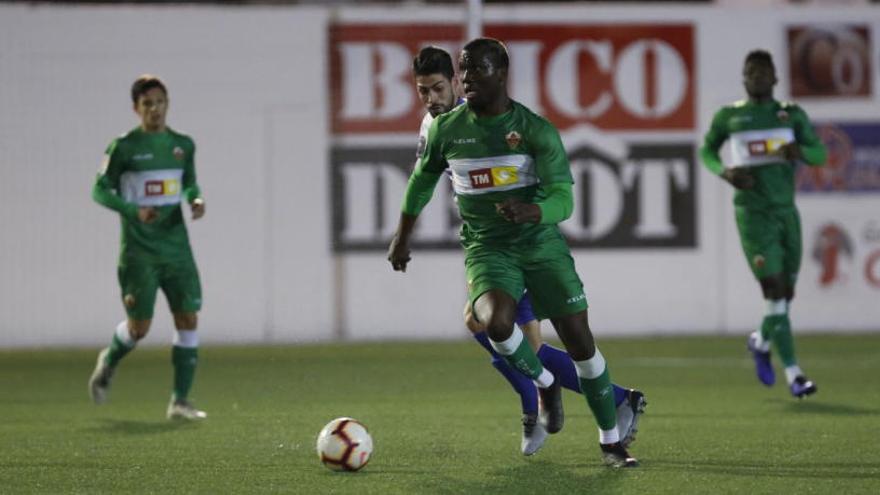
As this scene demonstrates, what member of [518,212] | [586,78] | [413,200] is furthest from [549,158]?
[586,78]

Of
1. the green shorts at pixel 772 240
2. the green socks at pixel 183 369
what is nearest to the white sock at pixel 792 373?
the green shorts at pixel 772 240

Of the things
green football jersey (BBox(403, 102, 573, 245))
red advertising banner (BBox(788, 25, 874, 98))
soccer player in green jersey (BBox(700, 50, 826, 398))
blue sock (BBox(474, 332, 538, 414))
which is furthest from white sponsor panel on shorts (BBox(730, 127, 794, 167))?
red advertising banner (BBox(788, 25, 874, 98))

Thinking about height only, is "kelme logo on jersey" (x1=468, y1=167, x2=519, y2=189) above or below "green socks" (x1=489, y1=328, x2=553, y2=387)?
above

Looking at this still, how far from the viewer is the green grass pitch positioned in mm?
6750

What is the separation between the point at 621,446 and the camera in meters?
7.11

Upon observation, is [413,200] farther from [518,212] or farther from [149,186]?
[149,186]

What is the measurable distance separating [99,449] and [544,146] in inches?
117

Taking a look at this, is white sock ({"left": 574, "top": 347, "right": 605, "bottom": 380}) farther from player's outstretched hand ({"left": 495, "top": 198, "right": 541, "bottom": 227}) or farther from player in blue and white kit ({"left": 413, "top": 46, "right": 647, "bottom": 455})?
player's outstretched hand ({"left": 495, "top": 198, "right": 541, "bottom": 227})

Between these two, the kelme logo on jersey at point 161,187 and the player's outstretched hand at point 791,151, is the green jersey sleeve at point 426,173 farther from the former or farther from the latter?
the player's outstretched hand at point 791,151

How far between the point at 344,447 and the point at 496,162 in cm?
143

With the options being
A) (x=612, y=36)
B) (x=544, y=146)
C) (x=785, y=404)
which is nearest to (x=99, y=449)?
(x=544, y=146)

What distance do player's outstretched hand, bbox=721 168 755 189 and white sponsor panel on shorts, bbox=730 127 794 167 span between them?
0.26 meters

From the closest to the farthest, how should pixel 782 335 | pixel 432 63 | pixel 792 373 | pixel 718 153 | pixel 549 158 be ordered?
pixel 549 158 < pixel 432 63 < pixel 792 373 < pixel 782 335 < pixel 718 153

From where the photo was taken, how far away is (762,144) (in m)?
10.6
